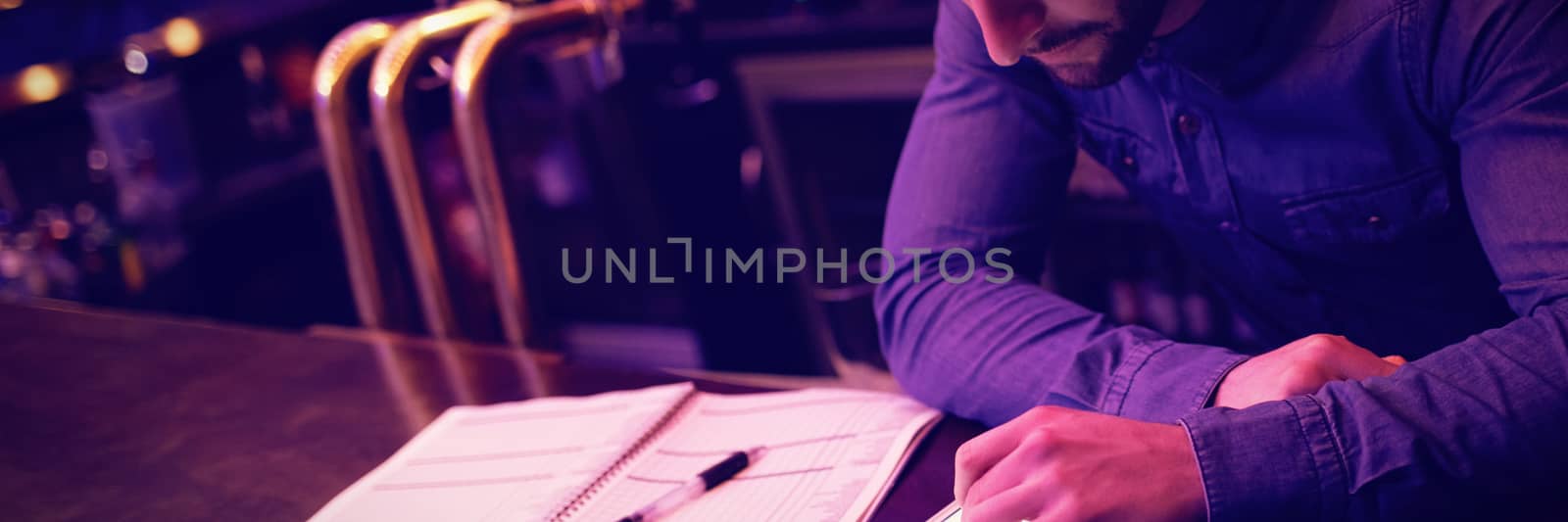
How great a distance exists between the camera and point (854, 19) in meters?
1.92

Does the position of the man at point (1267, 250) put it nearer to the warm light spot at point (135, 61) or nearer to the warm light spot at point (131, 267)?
the warm light spot at point (131, 267)

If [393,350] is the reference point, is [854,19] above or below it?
above

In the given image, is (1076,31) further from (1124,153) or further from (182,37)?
(182,37)

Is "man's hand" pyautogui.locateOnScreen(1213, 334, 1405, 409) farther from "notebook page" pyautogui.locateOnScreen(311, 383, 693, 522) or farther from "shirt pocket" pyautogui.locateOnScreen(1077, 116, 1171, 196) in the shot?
"notebook page" pyautogui.locateOnScreen(311, 383, 693, 522)

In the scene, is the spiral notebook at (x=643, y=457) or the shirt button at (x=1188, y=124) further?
the shirt button at (x=1188, y=124)

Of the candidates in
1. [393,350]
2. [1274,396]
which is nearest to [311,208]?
[393,350]

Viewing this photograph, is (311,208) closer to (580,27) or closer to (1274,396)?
(580,27)

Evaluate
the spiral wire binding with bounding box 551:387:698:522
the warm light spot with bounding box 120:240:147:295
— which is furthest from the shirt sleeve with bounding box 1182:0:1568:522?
the warm light spot with bounding box 120:240:147:295

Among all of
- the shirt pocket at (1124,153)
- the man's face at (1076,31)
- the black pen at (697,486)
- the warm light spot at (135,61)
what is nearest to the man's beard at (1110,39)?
the man's face at (1076,31)

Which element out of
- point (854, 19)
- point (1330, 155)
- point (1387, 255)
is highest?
point (854, 19)

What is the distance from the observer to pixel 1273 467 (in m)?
0.73

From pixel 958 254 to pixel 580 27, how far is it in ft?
2.16

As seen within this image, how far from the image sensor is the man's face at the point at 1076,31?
963 millimetres

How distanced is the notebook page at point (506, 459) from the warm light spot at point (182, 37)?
1.97 metres
